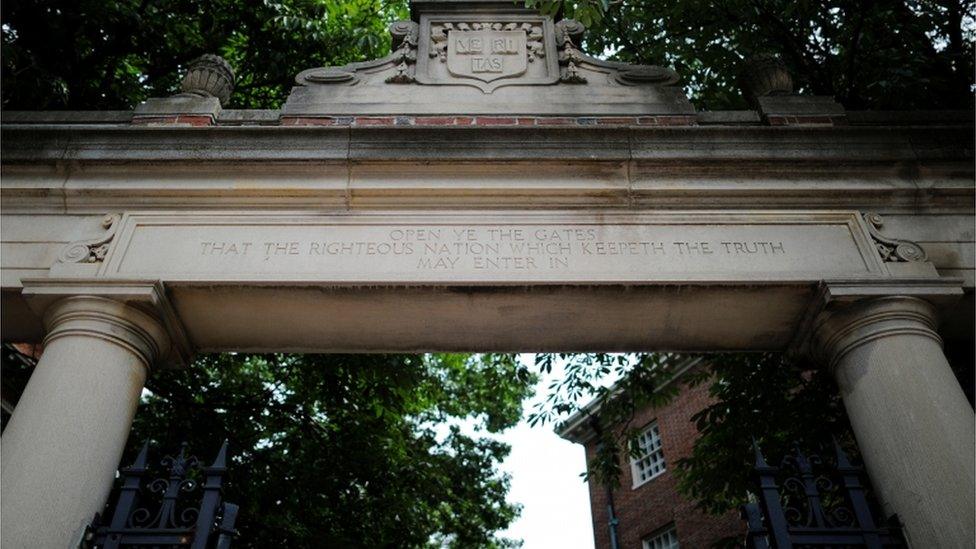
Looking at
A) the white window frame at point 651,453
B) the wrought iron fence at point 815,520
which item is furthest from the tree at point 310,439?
the white window frame at point 651,453

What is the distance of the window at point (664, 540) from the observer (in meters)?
20.1

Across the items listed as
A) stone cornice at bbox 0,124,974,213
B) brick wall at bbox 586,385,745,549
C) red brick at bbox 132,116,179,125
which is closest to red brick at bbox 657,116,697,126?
stone cornice at bbox 0,124,974,213

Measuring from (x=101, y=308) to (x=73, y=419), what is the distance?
31.0 inches

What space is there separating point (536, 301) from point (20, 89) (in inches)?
227

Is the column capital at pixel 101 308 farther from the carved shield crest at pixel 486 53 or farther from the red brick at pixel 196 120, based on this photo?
the carved shield crest at pixel 486 53

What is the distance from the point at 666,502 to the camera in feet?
66.5

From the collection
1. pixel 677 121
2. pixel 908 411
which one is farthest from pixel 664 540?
pixel 908 411

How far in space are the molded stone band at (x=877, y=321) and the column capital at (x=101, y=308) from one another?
4.59 metres

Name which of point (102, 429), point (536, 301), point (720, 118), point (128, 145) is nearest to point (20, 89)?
point (128, 145)

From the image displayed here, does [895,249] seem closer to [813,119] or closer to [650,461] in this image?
[813,119]

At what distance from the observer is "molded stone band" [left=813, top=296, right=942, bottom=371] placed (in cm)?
482

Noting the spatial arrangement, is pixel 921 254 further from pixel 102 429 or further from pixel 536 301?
pixel 102 429

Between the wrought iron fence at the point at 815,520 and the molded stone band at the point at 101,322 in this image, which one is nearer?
the wrought iron fence at the point at 815,520

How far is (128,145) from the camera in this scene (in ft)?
18.4
